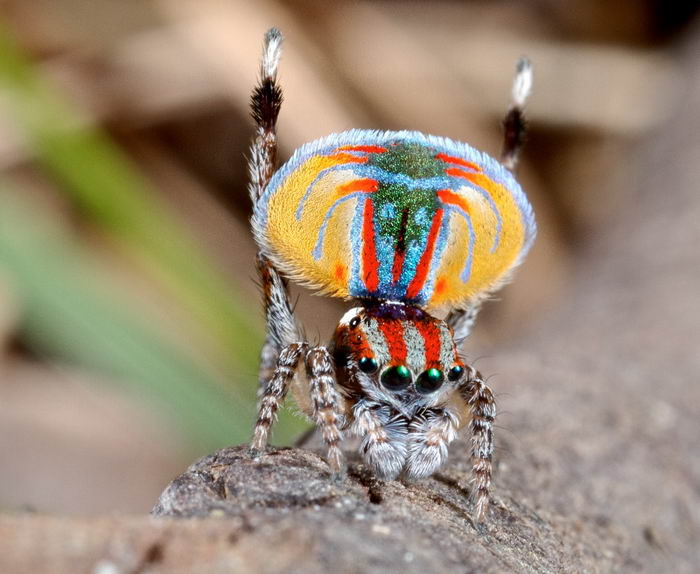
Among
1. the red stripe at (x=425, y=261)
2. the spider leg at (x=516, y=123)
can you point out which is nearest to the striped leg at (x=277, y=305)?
the red stripe at (x=425, y=261)

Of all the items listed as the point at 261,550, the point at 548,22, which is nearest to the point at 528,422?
the point at 261,550

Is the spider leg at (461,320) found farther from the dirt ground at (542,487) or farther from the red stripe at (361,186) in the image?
the red stripe at (361,186)

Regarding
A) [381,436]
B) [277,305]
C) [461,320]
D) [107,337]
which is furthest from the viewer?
[107,337]

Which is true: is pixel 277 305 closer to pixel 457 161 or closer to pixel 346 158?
pixel 346 158

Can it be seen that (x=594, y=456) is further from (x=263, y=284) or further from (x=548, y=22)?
(x=548, y=22)

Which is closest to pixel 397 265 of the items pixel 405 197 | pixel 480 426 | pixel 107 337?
pixel 405 197

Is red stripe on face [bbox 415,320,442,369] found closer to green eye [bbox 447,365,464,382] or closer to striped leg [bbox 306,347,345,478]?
green eye [bbox 447,365,464,382]

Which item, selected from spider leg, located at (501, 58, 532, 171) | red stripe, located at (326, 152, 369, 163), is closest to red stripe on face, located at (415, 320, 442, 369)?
red stripe, located at (326, 152, 369, 163)

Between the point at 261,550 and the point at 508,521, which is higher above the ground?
the point at 508,521
